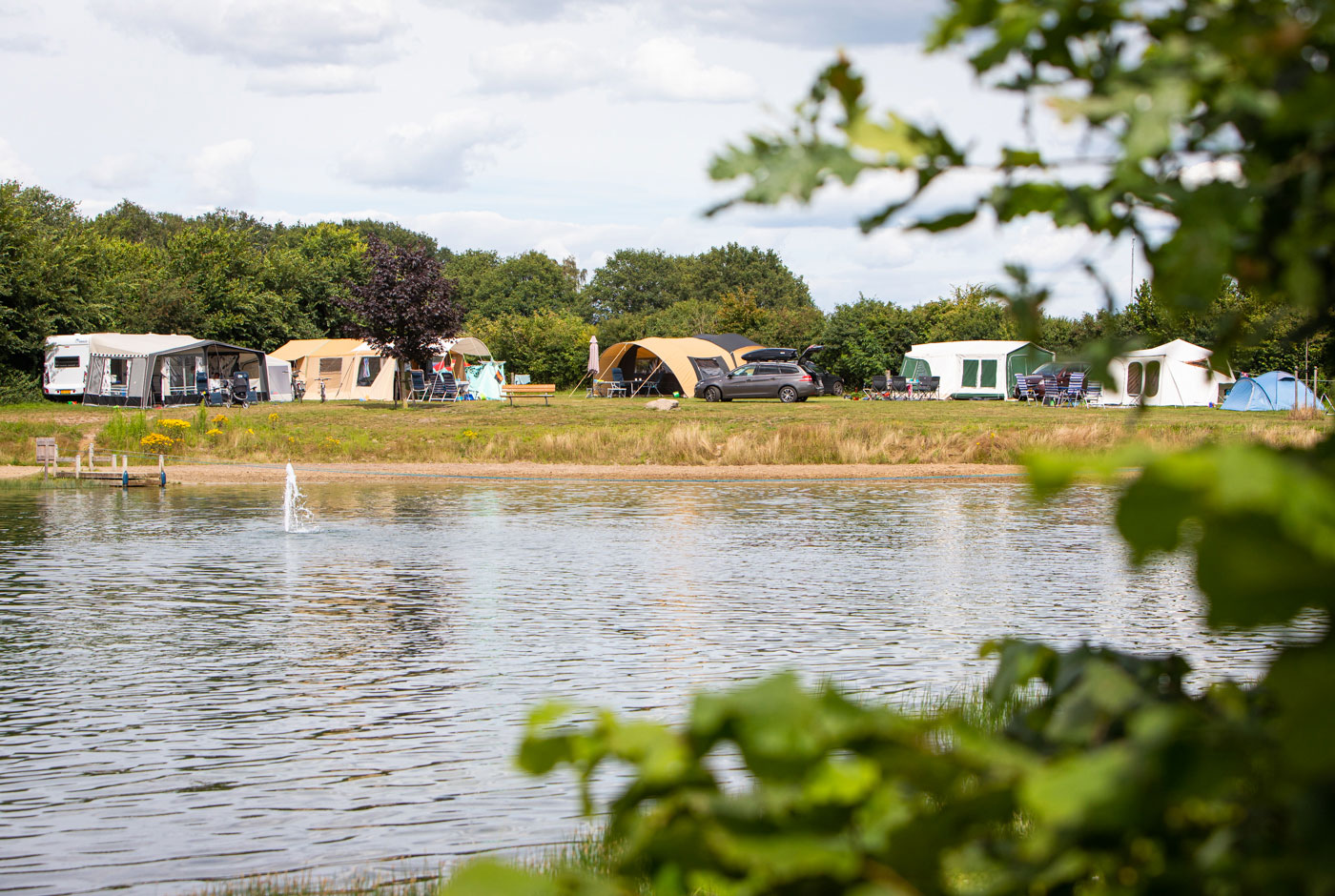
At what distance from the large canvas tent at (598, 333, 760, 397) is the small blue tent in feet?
63.0

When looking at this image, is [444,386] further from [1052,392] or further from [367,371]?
[1052,392]

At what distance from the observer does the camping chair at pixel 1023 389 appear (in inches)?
1938

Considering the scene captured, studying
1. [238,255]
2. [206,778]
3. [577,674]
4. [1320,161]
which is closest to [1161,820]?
[1320,161]

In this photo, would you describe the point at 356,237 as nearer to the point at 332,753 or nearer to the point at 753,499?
the point at 753,499

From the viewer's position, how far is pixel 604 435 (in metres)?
28.3

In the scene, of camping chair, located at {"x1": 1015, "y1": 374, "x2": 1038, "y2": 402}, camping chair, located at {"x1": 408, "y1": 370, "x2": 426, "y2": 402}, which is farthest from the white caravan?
camping chair, located at {"x1": 1015, "y1": 374, "x2": 1038, "y2": 402}

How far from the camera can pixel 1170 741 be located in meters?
1.07

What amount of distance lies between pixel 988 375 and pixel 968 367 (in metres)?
0.93

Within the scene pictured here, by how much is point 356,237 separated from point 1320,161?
94.5 meters

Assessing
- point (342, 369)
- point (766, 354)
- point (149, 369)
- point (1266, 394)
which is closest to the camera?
point (1266, 394)

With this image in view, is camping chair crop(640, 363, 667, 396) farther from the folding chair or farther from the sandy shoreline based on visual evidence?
the sandy shoreline

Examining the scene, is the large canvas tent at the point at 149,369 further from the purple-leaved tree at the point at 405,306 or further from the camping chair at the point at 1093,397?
the camping chair at the point at 1093,397

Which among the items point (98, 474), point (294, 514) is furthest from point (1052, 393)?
point (294, 514)

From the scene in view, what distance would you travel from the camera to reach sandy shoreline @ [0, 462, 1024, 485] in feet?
80.0
